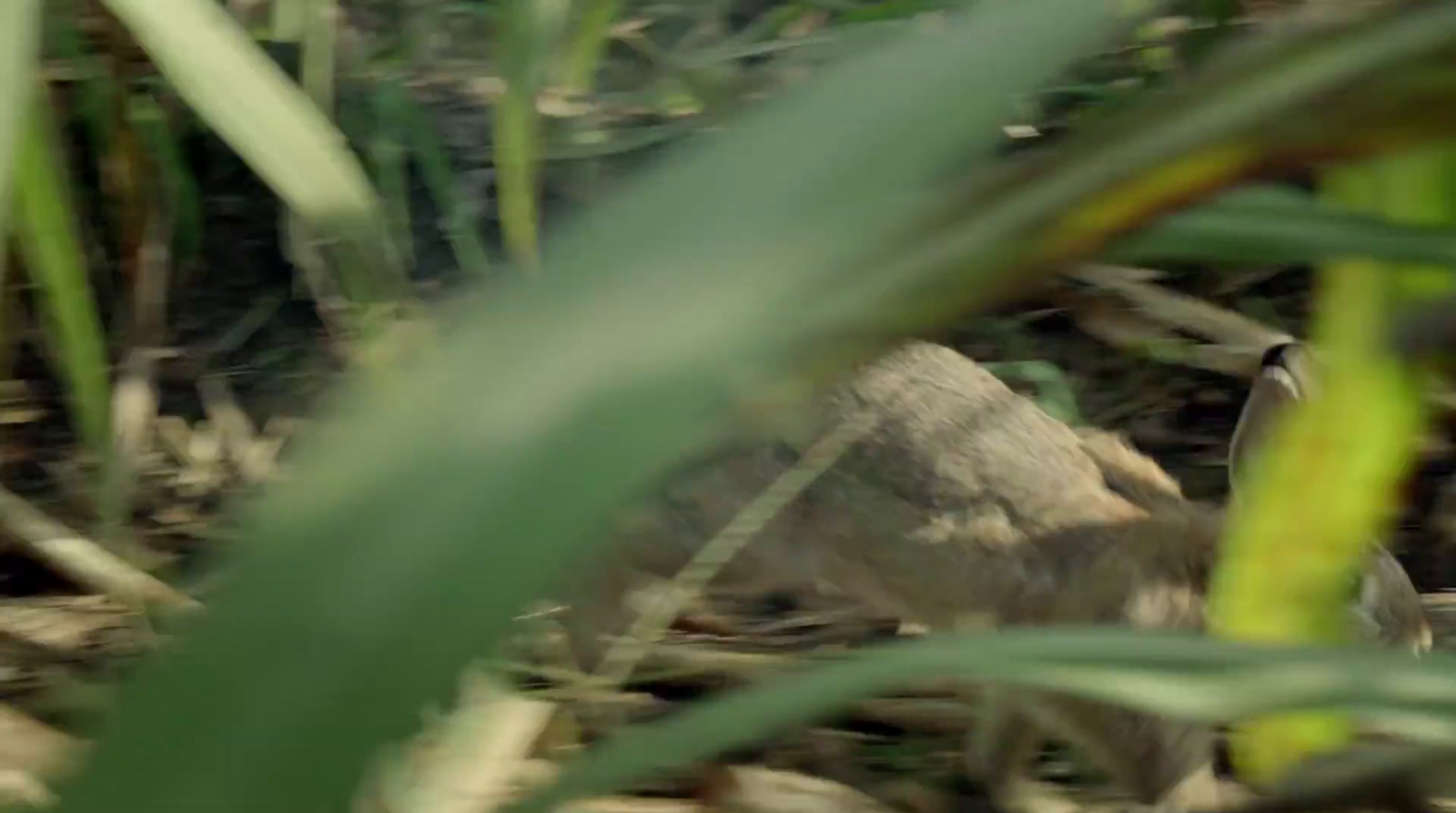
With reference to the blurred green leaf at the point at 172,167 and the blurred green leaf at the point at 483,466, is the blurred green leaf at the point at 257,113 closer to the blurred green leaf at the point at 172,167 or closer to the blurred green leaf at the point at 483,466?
the blurred green leaf at the point at 483,466

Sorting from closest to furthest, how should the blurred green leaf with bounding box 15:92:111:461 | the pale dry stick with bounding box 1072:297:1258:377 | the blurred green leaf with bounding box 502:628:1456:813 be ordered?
the blurred green leaf with bounding box 502:628:1456:813 < the blurred green leaf with bounding box 15:92:111:461 < the pale dry stick with bounding box 1072:297:1258:377

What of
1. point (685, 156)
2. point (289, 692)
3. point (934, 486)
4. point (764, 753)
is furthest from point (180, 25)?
point (934, 486)

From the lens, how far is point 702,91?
7.91ft

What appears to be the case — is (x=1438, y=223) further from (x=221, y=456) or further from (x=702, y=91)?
(x=221, y=456)

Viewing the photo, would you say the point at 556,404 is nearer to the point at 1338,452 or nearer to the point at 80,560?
the point at 1338,452

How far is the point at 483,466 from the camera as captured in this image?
14.2 inches

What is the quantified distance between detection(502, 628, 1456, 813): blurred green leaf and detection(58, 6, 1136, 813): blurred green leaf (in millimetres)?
192

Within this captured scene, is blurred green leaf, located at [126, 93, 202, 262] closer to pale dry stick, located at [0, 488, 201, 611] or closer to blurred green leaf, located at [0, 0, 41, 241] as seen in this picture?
pale dry stick, located at [0, 488, 201, 611]

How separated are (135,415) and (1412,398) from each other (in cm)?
205

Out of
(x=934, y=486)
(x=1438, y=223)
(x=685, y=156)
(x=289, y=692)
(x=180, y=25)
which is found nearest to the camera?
(x=289, y=692)

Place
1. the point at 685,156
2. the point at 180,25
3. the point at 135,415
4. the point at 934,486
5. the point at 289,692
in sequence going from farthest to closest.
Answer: the point at 135,415, the point at 934,486, the point at 180,25, the point at 685,156, the point at 289,692

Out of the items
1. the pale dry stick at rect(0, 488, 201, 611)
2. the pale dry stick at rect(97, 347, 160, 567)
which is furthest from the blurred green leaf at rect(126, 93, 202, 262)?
the pale dry stick at rect(0, 488, 201, 611)

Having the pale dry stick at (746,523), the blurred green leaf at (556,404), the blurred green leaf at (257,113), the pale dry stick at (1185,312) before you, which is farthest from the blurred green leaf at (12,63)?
the pale dry stick at (1185,312)

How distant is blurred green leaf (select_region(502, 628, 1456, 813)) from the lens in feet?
1.81
